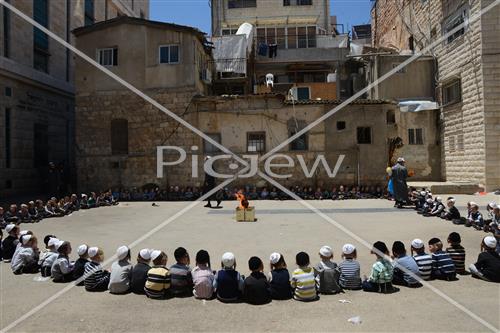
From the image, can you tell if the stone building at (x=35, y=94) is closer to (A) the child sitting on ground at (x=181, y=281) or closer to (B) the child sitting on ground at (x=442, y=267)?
(A) the child sitting on ground at (x=181, y=281)

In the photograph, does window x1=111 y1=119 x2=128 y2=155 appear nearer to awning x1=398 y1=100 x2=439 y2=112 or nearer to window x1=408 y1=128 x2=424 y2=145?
awning x1=398 y1=100 x2=439 y2=112

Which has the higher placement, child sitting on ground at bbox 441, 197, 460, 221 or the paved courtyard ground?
child sitting on ground at bbox 441, 197, 460, 221

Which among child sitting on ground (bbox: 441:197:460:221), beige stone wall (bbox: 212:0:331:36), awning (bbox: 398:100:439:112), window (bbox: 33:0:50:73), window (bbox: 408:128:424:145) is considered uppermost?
beige stone wall (bbox: 212:0:331:36)

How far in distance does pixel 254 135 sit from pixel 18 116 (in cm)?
1154

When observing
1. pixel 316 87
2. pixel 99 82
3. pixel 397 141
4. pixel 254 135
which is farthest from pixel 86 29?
pixel 397 141

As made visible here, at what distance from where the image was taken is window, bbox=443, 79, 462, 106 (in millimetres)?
20031

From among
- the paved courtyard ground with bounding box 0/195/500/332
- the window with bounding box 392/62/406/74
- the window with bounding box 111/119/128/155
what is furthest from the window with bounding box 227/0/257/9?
the paved courtyard ground with bounding box 0/195/500/332

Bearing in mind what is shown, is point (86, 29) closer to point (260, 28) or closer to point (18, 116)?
point (18, 116)

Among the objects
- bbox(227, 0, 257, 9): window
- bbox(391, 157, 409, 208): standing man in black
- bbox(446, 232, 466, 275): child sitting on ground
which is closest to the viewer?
bbox(446, 232, 466, 275): child sitting on ground

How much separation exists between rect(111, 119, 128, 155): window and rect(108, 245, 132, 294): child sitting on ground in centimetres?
1502

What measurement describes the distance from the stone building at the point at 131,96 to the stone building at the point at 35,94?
6.97 feet

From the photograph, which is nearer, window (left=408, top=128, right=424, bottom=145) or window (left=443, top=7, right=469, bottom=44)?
window (left=443, top=7, right=469, bottom=44)

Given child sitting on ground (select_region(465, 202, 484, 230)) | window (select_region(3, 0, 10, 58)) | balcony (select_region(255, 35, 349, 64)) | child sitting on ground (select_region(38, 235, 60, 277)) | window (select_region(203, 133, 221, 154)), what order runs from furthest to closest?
1. balcony (select_region(255, 35, 349, 64))
2. window (select_region(203, 133, 221, 154))
3. window (select_region(3, 0, 10, 58))
4. child sitting on ground (select_region(465, 202, 484, 230))
5. child sitting on ground (select_region(38, 235, 60, 277))

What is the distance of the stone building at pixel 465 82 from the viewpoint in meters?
17.5
